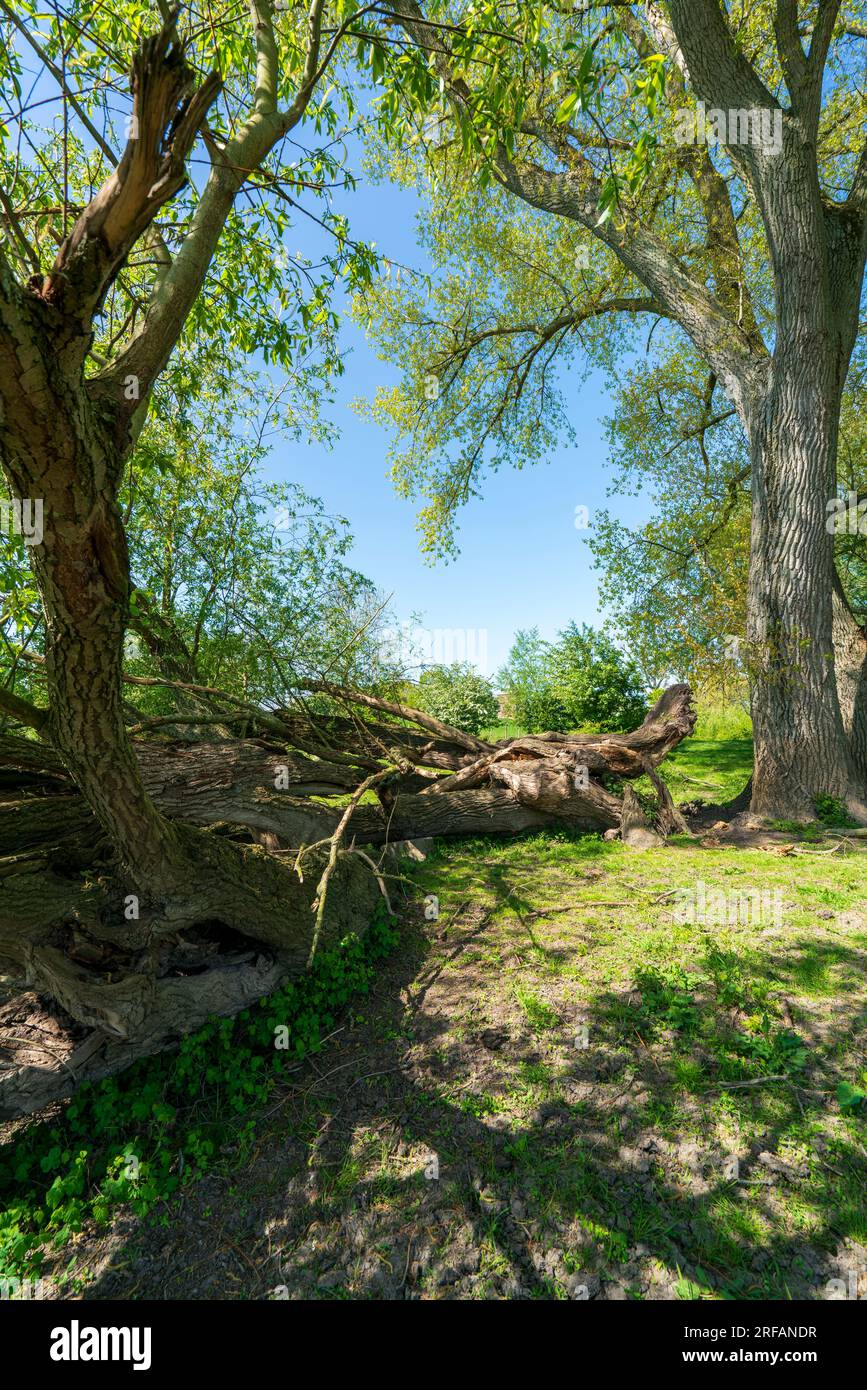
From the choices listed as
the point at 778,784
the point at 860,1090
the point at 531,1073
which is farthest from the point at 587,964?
the point at 778,784

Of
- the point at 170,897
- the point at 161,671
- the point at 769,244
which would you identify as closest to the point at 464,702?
the point at 161,671

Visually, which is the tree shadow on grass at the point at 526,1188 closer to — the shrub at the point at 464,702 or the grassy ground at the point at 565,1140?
the grassy ground at the point at 565,1140

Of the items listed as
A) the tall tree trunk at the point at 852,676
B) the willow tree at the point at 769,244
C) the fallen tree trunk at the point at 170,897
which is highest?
the willow tree at the point at 769,244

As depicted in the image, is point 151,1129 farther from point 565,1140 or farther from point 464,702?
point 464,702

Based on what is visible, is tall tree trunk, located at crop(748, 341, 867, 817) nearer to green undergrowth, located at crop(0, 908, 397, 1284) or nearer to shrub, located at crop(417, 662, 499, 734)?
green undergrowth, located at crop(0, 908, 397, 1284)

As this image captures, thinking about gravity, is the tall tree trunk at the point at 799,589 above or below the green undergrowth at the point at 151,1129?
above

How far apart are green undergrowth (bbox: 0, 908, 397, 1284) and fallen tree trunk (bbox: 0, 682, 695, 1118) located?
0.18 m

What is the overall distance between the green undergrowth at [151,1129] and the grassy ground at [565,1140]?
0.11 metres

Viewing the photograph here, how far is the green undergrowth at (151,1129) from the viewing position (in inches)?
113

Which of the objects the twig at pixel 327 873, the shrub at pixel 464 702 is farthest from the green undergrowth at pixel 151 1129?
the shrub at pixel 464 702

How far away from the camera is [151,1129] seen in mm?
3240

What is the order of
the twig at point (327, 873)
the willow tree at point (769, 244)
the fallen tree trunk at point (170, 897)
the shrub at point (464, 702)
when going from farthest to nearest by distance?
the shrub at point (464, 702) < the willow tree at point (769, 244) < the twig at point (327, 873) < the fallen tree trunk at point (170, 897)

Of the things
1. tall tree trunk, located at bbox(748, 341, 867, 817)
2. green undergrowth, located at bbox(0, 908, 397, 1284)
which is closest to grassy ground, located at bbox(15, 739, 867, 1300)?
green undergrowth, located at bbox(0, 908, 397, 1284)
